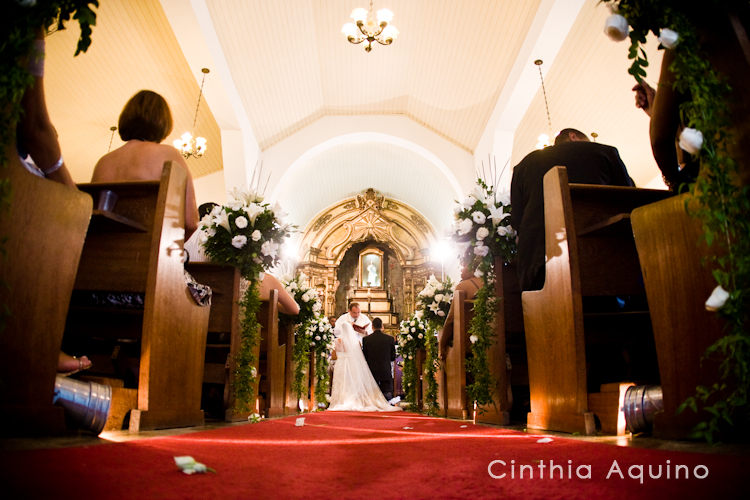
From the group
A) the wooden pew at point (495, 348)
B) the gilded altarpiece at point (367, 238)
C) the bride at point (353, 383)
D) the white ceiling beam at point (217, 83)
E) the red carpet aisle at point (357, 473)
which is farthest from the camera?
the gilded altarpiece at point (367, 238)

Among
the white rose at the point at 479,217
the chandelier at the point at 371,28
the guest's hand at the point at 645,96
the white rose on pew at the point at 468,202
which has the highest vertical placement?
the chandelier at the point at 371,28

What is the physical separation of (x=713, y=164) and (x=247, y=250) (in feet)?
9.40

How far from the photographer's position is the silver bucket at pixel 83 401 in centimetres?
157

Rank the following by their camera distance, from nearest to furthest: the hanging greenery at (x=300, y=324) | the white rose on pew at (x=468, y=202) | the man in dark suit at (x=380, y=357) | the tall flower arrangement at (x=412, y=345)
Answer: the white rose on pew at (x=468, y=202) < the hanging greenery at (x=300, y=324) < the tall flower arrangement at (x=412, y=345) < the man in dark suit at (x=380, y=357)

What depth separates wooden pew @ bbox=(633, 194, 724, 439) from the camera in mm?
1514

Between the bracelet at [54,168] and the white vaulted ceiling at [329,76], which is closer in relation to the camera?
the bracelet at [54,168]

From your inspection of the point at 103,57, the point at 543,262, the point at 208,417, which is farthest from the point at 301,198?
the point at 543,262

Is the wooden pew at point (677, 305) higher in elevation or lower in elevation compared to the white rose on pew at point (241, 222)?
lower

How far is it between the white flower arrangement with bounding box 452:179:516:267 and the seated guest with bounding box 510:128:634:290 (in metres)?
0.37

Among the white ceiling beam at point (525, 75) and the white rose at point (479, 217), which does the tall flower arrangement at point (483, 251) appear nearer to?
the white rose at point (479, 217)

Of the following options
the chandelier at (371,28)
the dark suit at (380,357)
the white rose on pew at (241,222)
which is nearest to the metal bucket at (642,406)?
the white rose on pew at (241,222)

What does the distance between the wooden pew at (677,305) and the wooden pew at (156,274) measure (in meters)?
2.01

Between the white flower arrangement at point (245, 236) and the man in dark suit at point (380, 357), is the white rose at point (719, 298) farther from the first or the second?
the man in dark suit at point (380, 357)

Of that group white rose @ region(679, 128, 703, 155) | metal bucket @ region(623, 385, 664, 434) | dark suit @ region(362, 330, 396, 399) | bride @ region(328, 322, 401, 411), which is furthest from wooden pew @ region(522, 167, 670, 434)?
dark suit @ region(362, 330, 396, 399)
